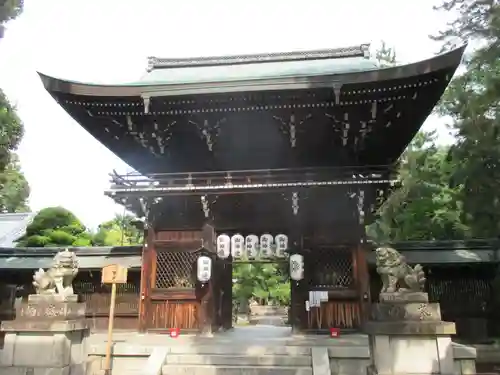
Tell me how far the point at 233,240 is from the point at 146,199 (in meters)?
2.92

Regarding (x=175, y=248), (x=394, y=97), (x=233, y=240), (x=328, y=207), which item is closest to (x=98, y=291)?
(x=175, y=248)

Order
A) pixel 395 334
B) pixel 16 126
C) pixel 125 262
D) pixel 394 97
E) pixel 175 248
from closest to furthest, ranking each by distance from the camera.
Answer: pixel 395 334, pixel 394 97, pixel 175 248, pixel 125 262, pixel 16 126

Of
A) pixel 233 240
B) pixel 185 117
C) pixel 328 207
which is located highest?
pixel 185 117

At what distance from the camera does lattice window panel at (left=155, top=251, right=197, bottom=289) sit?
12859 mm

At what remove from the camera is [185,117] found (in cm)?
1241

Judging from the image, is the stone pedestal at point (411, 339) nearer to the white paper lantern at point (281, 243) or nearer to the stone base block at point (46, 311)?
the white paper lantern at point (281, 243)

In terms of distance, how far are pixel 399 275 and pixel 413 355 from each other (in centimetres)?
163

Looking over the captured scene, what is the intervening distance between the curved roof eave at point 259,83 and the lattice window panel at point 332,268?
16.3ft

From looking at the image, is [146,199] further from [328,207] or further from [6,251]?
[6,251]

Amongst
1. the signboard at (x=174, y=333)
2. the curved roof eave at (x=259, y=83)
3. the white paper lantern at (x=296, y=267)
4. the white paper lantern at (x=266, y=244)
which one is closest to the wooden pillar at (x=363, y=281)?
the white paper lantern at (x=296, y=267)

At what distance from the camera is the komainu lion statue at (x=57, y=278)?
10148mm

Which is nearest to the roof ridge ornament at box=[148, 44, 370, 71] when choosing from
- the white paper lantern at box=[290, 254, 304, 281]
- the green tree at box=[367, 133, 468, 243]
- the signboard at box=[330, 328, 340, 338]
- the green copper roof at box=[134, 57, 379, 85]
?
the green copper roof at box=[134, 57, 379, 85]

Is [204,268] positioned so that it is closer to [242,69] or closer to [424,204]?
[242,69]

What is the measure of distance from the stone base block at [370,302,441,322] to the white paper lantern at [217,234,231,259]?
5.33 m
